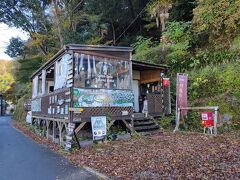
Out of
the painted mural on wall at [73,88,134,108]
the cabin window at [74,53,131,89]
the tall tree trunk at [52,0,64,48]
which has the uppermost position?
A: the tall tree trunk at [52,0,64,48]

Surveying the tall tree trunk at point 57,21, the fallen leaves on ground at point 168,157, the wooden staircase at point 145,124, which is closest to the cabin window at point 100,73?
the wooden staircase at point 145,124

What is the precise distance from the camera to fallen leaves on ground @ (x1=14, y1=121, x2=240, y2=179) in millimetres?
5832

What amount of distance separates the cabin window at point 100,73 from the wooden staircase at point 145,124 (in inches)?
69.3

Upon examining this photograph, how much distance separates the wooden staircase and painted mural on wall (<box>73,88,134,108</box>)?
1081mm

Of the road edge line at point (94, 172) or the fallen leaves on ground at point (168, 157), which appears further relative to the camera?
the road edge line at point (94, 172)

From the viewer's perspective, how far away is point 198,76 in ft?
44.4

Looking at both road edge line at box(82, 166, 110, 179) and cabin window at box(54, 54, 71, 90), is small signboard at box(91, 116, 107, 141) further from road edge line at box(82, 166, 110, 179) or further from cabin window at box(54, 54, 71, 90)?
road edge line at box(82, 166, 110, 179)

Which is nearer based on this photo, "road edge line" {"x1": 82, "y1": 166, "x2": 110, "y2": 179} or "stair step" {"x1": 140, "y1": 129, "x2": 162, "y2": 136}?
"road edge line" {"x1": 82, "y1": 166, "x2": 110, "y2": 179}

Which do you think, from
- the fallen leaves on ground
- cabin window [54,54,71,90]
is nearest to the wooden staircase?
the fallen leaves on ground

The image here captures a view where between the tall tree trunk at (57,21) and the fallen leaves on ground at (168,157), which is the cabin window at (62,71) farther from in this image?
the tall tree trunk at (57,21)

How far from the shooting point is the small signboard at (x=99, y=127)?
33.3ft

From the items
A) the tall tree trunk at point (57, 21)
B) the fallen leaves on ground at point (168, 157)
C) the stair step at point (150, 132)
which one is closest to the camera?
the fallen leaves on ground at point (168, 157)

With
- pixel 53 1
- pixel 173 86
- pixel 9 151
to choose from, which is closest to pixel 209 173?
pixel 9 151

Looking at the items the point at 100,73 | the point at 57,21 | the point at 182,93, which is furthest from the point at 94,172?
the point at 57,21
